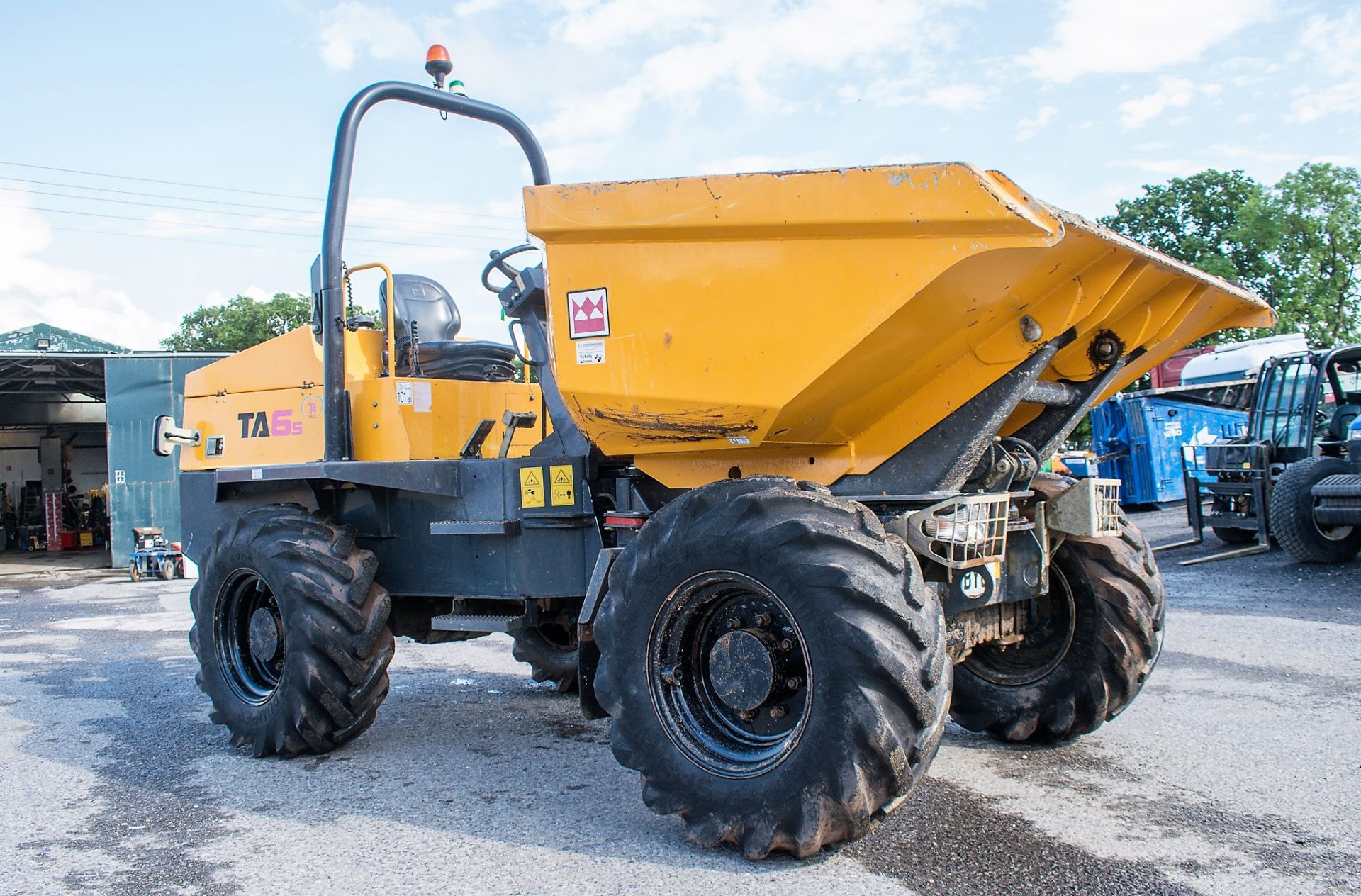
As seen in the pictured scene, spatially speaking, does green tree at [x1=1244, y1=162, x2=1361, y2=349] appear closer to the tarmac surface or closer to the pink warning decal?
the tarmac surface

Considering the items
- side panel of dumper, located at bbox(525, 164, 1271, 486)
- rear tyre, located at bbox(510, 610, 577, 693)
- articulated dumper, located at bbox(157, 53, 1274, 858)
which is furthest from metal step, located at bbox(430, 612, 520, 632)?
side panel of dumper, located at bbox(525, 164, 1271, 486)

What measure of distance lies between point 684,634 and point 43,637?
909 centimetres

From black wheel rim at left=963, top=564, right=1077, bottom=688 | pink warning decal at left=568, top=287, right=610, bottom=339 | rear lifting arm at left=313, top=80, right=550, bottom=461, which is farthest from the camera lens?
rear lifting arm at left=313, top=80, right=550, bottom=461

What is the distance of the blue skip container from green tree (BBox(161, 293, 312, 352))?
38907 mm

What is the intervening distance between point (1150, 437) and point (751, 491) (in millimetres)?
16514

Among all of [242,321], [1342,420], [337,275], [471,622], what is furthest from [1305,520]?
[242,321]

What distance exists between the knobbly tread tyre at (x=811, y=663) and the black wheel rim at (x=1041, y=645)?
5.24 feet

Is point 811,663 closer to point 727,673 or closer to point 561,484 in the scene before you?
point 727,673

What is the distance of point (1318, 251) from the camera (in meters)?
39.2

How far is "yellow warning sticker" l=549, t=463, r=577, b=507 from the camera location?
4.92 meters

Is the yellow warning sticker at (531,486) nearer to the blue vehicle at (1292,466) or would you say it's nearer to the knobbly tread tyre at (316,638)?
the knobbly tread tyre at (316,638)

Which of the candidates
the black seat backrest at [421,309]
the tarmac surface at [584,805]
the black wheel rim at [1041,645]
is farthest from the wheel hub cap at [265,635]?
the black wheel rim at [1041,645]

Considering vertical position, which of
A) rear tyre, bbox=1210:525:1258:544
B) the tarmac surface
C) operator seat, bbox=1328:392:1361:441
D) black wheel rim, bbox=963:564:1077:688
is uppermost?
operator seat, bbox=1328:392:1361:441

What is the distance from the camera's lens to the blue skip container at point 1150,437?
18.4m
